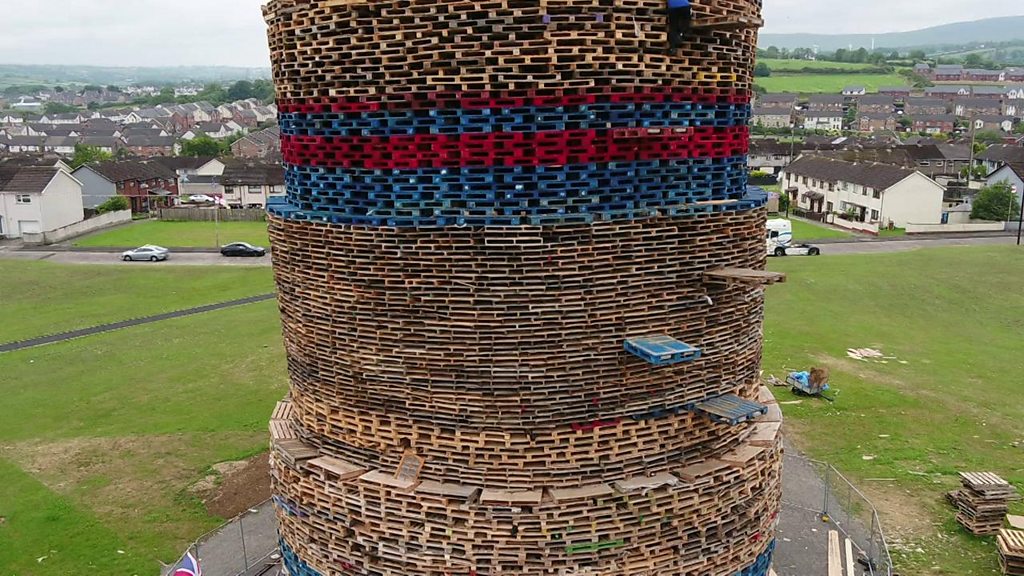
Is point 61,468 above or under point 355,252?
under

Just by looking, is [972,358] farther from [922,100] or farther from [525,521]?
[922,100]

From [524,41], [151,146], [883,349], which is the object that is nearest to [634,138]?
[524,41]

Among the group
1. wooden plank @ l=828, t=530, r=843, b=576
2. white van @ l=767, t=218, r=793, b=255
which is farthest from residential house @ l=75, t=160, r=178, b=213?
wooden plank @ l=828, t=530, r=843, b=576

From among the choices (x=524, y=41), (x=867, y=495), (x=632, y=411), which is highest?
(x=524, y=41)

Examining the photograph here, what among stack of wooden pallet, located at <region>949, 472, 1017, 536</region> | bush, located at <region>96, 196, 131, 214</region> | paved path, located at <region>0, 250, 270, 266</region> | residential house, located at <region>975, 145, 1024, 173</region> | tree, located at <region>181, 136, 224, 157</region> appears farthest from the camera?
tree, located at <region>181, 136, 224, 157</region>

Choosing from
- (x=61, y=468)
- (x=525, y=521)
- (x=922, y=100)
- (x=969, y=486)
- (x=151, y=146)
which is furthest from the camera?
(x=922, y=100)

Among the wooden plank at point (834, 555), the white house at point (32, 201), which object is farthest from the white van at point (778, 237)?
the white house at point (32, 201)

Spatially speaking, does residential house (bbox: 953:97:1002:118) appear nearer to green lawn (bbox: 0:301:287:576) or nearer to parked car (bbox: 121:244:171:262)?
parked car (bbox: 121:244:171:262)

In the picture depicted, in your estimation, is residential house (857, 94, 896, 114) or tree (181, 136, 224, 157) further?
residential house (857, 94, 896, 114)
